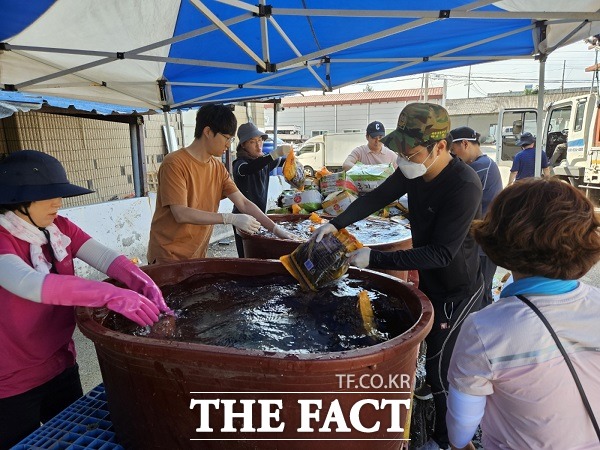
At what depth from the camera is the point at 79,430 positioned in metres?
1.44

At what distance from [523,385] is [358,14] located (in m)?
2.36

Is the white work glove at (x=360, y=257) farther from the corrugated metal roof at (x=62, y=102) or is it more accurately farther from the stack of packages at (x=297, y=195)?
the corrugated metal roof at (x=62, y=102)

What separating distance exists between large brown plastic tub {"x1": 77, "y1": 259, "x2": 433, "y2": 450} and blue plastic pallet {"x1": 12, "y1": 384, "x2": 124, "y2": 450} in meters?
0.09

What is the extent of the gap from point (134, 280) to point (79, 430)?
22.6 inches

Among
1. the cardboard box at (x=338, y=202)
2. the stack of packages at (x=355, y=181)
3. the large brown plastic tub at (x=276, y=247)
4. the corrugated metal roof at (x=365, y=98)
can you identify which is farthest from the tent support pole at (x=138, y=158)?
the corrugated metal roof at (x=365, y=98)

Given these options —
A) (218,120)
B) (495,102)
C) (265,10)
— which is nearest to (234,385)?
(218,120)

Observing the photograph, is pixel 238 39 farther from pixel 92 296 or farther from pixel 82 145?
pixel 82 145

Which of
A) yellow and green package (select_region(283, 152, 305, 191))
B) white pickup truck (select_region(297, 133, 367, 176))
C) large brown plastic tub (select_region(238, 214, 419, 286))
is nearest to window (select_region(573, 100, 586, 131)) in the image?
white pickup truck (select_region(297, 133, 367, 176))

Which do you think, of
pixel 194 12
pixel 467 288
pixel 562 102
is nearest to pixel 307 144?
pixel 562 102

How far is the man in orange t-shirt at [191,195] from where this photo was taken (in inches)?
94.9

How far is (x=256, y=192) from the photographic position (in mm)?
4047

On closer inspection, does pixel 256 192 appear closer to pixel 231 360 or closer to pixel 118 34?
pixel 118 34

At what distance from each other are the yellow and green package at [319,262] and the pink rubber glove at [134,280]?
63 centimetres

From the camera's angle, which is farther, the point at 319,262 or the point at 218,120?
the point at 218,120
